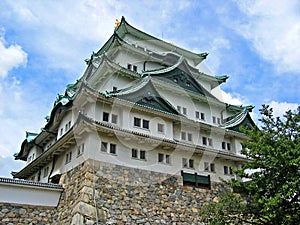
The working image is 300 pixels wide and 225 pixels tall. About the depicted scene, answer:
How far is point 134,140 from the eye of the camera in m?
16.9

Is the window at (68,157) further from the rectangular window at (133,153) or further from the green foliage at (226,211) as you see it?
the green foliage at (226,211)

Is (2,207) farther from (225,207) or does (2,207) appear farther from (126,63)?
(126,63)

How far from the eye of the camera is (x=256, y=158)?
13570 millimetres

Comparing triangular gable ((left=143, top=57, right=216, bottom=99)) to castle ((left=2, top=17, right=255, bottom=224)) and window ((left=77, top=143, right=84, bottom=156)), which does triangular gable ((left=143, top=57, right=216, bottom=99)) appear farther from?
window ((left=77, top=143, right=84, bottom=156))

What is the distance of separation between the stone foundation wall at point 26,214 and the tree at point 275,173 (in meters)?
9.40

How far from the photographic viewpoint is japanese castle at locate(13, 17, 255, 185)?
16.5 meters

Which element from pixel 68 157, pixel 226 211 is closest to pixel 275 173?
pixel 226 211

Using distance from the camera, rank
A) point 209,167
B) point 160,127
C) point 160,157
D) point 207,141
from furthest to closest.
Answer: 1. point 207,141
2. point 209,167
3. point 160,127
4. point 160,157

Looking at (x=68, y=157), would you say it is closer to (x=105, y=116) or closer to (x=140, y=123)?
(x=105, y=116)

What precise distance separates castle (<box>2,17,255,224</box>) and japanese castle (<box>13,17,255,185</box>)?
2.3 inches

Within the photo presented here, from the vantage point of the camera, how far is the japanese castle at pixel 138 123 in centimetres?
1652

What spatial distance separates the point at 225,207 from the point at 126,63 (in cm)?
1328

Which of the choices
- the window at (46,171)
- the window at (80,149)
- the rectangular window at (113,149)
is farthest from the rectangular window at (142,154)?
the window at (46,171)

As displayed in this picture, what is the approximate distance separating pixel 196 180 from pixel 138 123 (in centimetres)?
484
